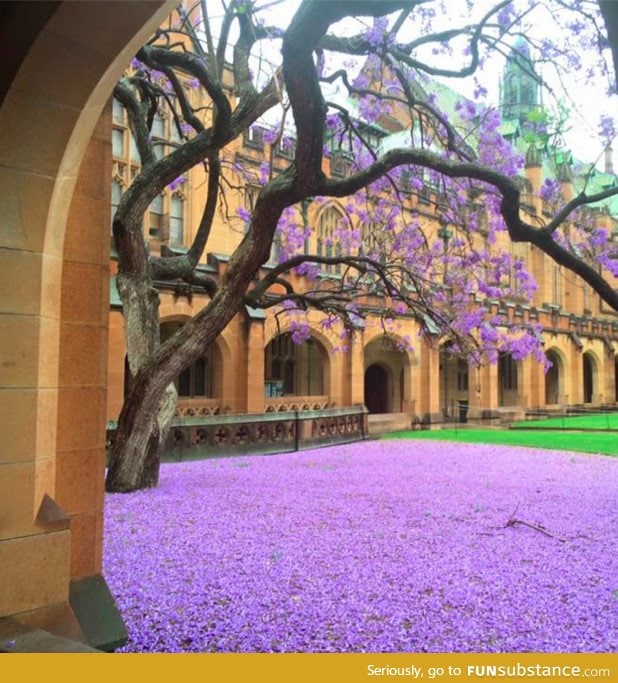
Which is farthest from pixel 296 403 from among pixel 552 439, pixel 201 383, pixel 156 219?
pixel 552 439

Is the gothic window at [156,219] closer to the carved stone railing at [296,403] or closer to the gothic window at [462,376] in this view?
the carved stone railing at [296,403]

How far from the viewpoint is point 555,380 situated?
1336 inches

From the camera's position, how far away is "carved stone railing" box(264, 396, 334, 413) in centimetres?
2009

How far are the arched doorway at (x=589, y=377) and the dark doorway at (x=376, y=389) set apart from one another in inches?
602

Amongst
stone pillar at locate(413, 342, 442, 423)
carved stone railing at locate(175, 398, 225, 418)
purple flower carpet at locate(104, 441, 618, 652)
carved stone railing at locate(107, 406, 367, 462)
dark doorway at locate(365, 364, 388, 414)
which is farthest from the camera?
dark doorway at locate(365, 364, 388, 414)

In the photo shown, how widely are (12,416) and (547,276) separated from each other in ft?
117

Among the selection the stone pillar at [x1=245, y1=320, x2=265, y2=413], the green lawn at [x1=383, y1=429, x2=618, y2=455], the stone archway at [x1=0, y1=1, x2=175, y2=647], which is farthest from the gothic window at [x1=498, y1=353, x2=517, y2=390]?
the stone archway at [x1=0, y1=1, x2=175, y2=647]

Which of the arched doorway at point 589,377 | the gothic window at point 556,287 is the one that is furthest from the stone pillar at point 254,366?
the arched doorway at point 589,377

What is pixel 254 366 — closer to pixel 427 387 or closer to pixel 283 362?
→ pixel 283 362

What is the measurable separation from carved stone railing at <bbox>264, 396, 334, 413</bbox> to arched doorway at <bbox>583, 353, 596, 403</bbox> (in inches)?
839

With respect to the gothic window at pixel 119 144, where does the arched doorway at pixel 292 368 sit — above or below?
below

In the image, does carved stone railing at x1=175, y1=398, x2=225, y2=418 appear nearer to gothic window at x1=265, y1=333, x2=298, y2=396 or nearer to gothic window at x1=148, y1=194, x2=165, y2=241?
gothic window at x1=265, y1=333, x2=298, y2=396

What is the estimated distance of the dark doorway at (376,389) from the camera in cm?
2747

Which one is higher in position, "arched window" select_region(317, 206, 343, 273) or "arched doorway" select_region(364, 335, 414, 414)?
"arched window" select_region(317, 206, 343, 273)
